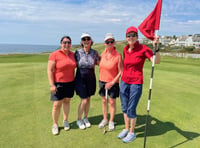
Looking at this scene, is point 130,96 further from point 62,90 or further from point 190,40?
point 190,40

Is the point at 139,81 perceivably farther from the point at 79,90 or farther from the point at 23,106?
the point at 23,106

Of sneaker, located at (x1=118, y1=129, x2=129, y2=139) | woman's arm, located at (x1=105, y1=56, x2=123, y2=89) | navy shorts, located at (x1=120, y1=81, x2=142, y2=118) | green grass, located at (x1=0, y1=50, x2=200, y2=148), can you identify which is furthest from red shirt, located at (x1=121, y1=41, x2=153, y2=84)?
green grass, located at (x1=0, y1=50, x2=200, y2=148)

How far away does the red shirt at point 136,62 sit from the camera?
3369 mm

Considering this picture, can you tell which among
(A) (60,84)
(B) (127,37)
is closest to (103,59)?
(B) (127,37)

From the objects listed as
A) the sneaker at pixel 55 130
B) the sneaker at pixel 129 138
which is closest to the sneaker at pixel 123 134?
the sneaker at pixel 129 138

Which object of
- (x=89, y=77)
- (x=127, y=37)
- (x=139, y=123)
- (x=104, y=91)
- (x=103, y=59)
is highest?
(x=127, y=37)

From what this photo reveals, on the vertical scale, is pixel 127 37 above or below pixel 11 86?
above

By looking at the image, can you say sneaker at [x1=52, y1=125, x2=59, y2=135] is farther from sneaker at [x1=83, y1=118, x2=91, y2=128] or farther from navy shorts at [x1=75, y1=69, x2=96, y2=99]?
navy shorts at [x1=75, y1=69, x2=96, y2=99]

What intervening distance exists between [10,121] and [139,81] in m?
3.06

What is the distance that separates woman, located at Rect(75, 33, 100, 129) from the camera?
12.7 ft

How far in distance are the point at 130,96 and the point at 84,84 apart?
109 centimetres

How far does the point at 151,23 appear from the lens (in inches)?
132

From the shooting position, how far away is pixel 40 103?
16.9ft

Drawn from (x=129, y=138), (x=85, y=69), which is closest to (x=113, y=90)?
(x=85, y=69)
